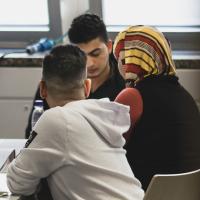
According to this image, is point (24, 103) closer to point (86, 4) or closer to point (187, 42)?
point (86, 4)

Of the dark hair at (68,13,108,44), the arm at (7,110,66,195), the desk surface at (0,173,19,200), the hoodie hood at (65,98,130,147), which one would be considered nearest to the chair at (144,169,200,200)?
the hoodie hood at (65,98,130,147)

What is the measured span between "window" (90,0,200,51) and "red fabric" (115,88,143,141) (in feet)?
4.60

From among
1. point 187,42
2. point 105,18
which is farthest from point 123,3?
point 187,42

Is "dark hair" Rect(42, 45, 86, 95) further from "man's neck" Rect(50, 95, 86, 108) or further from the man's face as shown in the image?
the man's face

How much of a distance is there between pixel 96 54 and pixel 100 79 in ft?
0.40

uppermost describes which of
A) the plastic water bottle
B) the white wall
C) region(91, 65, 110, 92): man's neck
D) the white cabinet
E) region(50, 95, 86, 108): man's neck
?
the white wall

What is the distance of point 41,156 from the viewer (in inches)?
65.2

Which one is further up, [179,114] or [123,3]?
[123,3]

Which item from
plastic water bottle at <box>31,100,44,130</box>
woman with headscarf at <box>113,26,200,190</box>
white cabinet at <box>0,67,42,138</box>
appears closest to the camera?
woman with headscarf at <box>113,26,200,190</box>

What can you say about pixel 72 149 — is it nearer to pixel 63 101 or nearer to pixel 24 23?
pixel 63 101

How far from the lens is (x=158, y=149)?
201 centimetres

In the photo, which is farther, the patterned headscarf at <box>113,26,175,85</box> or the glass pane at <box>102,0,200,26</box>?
the glass pane at <box>102,0,200,26</box>

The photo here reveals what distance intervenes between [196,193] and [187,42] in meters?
1.75

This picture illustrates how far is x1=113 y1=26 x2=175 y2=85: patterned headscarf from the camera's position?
6.98 ft
